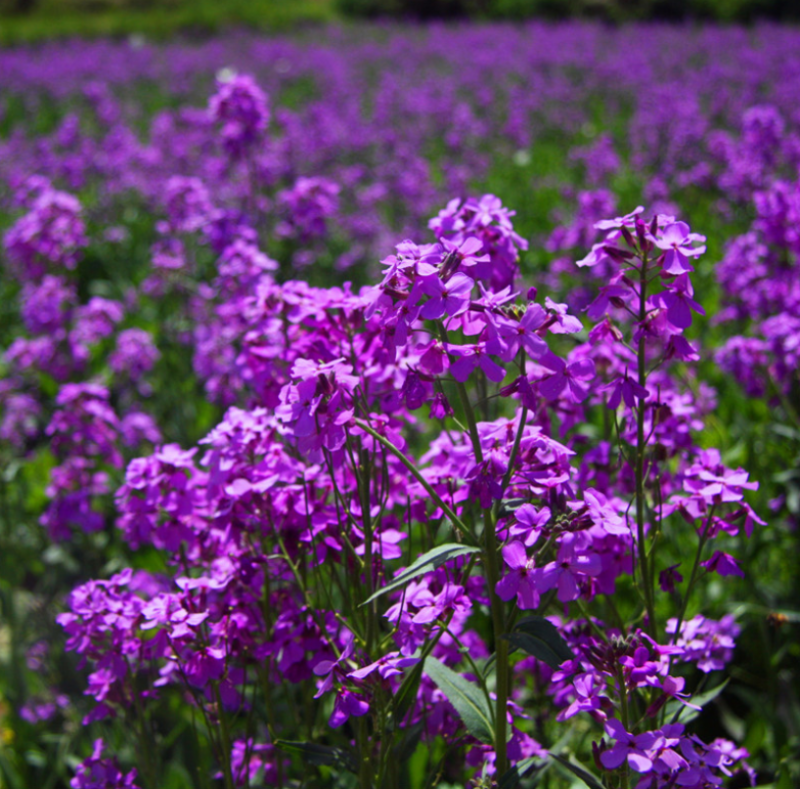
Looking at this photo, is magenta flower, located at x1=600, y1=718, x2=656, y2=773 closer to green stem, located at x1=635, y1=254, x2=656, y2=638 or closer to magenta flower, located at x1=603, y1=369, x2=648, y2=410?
green stem, located at x1=635, y1=254, x2=656, y2=638

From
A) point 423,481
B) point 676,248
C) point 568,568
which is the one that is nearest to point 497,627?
point 568,568

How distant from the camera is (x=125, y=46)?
22.0 m

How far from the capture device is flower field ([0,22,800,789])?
151cm

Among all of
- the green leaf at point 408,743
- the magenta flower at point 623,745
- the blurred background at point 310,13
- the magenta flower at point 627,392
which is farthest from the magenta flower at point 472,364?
the blurred background at point 310,13

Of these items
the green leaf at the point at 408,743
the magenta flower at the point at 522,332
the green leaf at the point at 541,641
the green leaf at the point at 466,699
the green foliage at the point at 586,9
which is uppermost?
the green foliage at the point at 586,9

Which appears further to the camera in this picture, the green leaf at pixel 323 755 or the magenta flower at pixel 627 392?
the green leaf at pixel 323 755

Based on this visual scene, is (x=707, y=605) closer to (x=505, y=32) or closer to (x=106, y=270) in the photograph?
(x=106, y=270)

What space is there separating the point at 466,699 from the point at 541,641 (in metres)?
0.26

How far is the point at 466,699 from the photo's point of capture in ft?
5.42

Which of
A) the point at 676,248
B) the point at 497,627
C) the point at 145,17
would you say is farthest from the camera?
the point at 145,17

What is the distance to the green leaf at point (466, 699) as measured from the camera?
5.33 ft

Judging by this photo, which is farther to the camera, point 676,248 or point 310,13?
point 310,13

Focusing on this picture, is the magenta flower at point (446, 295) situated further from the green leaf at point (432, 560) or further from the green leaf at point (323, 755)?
the green leaf at point (323, 755)

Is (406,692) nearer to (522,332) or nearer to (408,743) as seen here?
(408,743)
